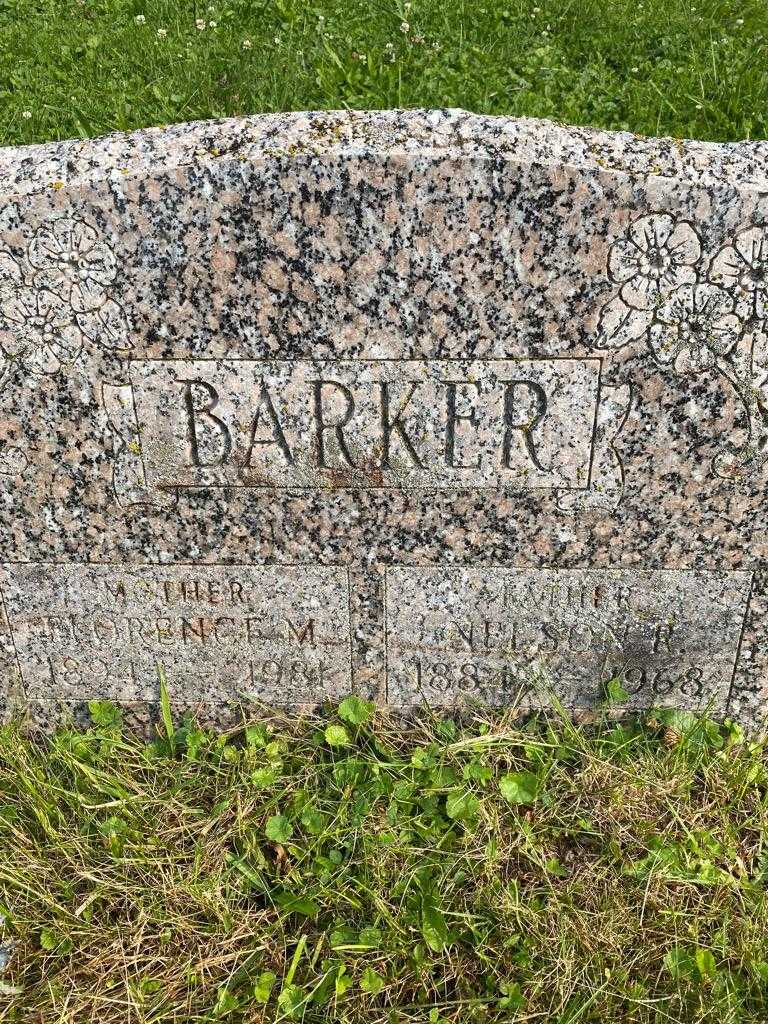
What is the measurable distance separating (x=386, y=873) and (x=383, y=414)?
3.70ft

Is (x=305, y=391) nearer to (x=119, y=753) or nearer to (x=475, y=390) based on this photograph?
(x=475, y=390)

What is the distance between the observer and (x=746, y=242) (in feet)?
6.29

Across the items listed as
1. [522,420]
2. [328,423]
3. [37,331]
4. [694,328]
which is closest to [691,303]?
[694,328]

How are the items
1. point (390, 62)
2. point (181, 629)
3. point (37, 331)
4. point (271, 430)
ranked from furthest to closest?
point (390, 62) → point (181, 629) → point (271, 430) → point (37, 331)

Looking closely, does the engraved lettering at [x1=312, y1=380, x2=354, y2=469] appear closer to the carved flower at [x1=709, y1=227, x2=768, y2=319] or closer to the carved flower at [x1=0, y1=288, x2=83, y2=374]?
the carved flower at [x1=0, y1=288, x2=83, y2=374]

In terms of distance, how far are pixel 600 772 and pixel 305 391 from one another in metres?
1.28

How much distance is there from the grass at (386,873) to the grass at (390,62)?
260cm

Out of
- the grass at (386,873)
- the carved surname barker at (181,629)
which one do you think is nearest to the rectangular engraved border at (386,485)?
the carved surname barker at (181,629)

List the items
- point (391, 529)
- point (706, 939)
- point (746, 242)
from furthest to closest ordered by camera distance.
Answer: point (391, 529) < point (706, 939) < point (746, 242)

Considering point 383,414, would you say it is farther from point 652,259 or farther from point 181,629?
point 181,629

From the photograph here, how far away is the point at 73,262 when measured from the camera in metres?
1.98

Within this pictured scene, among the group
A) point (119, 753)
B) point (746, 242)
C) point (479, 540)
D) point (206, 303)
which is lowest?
point (119, 753)

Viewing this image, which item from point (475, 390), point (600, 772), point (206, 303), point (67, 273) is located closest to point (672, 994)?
point (600, 772)

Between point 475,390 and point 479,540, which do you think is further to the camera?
point 479,540
